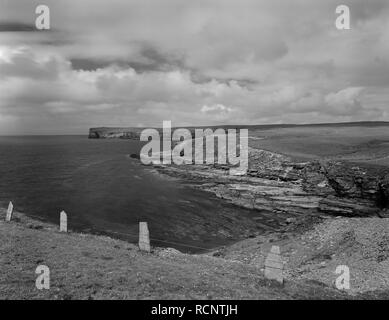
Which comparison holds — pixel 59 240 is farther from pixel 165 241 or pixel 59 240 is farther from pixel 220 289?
pixel 165 241

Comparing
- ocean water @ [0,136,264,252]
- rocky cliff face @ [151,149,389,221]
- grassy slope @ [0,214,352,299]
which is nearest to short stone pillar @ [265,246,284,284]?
grassy slope @ [0,214,352,299]

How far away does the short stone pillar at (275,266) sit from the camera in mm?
18141

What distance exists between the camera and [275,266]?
18.2m

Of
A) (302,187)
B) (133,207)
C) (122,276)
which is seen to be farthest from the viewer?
(302,187)

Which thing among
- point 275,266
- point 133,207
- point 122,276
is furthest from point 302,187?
point 122,276

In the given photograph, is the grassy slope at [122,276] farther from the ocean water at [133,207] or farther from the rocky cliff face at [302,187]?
the rocky cliff face at [302,187]

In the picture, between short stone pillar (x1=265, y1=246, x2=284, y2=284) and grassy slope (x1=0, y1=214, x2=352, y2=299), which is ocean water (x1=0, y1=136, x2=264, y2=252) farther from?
short stone pillar (x1=265, y1=246, x2=284, y2=284)

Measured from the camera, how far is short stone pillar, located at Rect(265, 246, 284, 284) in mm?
18141

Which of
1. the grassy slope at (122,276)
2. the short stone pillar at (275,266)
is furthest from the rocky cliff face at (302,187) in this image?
the short stone pillar at (275,266)

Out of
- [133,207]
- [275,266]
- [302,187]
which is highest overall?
[302,187]

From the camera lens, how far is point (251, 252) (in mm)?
35688

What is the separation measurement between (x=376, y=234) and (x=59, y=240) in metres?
28.6

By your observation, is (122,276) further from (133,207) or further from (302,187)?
(302,187)
